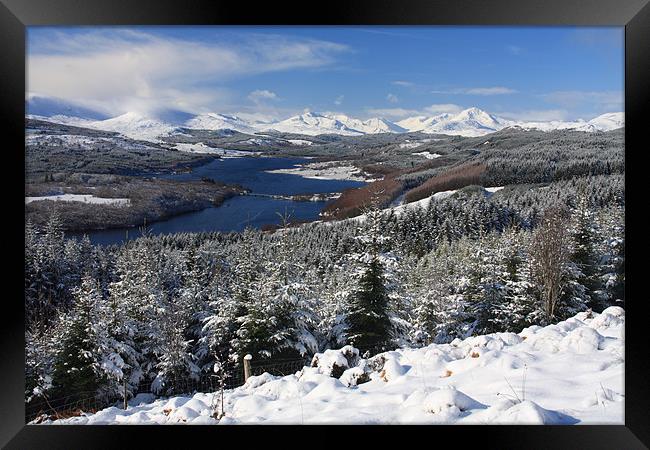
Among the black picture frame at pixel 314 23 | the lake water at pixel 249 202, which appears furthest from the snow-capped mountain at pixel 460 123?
the black picture frame at pixel 314 23

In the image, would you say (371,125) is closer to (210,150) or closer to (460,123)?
(460,123)

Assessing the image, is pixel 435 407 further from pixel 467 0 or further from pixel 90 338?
pixel 90 338

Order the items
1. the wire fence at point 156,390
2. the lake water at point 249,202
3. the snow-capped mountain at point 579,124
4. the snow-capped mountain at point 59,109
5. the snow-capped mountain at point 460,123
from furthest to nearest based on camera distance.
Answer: the lake water at point 249,202 → the snow-capped mountain at point 460,123 → the snow-capped mountain at point 579,124 → the snow-capped mountain at point 59,109 → the wire fence at point 156,390

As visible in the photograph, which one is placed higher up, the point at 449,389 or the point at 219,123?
the point at 219,123

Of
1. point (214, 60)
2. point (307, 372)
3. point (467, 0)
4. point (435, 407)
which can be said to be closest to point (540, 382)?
point (435, 407)

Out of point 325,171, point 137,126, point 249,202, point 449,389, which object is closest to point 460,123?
point 325,171

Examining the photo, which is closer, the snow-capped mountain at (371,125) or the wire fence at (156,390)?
the wire fence at (156,390)

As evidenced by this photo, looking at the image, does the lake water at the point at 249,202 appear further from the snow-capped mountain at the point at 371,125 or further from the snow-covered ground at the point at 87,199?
the snow-capped mountain at the point at 371,125
